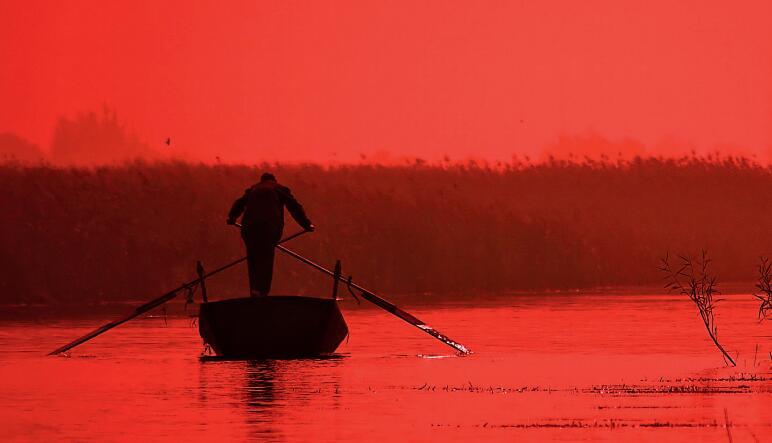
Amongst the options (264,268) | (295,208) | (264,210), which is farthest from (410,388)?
(295,208)

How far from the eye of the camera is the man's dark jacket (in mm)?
35781

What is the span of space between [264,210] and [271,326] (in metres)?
2.21

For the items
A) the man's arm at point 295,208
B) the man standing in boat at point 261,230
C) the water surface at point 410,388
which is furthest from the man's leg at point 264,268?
the water surface at point 410,388

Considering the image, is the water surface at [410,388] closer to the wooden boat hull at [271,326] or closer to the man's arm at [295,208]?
the wooden boat hull at [271,326]

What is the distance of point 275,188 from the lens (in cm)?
3634

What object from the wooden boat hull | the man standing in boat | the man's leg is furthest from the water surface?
the man standing in boat

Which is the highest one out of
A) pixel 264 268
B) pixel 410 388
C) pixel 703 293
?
pixel 264 268

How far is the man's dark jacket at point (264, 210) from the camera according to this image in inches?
1409

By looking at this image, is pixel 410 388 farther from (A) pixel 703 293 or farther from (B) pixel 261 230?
(B) pixel 261 230

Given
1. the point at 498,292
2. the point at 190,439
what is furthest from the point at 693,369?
the point at 498,292

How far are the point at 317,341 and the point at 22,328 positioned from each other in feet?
49.1

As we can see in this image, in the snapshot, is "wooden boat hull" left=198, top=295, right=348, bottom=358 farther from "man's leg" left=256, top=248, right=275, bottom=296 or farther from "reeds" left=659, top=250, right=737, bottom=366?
"reeds" left=659, top=250, right=737, bottom=366

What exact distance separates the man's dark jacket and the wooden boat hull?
4.46 feet

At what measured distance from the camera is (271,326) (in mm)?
34875
